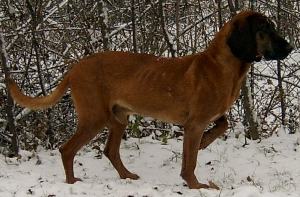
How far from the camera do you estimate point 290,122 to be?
9.40 meters

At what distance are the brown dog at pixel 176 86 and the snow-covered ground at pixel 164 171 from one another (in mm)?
404

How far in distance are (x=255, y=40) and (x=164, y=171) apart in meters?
2.11

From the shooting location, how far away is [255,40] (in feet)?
20.5

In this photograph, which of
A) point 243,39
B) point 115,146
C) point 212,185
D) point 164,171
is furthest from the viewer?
point 164,171

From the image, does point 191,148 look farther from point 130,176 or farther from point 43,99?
point 43,99

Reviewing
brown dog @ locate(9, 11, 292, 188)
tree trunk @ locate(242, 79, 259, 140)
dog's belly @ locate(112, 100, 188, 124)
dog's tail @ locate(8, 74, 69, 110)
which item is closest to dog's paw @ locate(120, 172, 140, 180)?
brown dog @ locate(9, 11, 292, 188)

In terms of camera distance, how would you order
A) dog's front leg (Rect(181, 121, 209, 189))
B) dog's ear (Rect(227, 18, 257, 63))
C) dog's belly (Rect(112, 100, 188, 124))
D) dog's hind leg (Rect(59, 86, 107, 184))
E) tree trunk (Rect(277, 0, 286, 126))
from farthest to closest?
1. tree trunk (Rect(277, 0, 286, 126))
2. dog's hind leg (Rect(59, 86, 107, 184))
3. dog's belly (Rect(112, 100, 188, 124))
4. dog's front leg (Rect(181, 121, 209, 189))
5. dog's ear (Rect(227, 18, 257, 63))

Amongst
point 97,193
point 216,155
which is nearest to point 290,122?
point 216,155

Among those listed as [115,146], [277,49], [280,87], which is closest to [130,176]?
[115,146]

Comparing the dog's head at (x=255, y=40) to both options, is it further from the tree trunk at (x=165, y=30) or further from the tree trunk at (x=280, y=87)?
the tree trunk at (x=280, y=87)

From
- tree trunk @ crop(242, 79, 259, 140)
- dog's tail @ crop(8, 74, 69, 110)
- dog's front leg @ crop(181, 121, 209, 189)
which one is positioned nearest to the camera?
dog's front leg @ crop(181, 121, 209, 189)

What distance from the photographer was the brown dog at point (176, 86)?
20.5ft

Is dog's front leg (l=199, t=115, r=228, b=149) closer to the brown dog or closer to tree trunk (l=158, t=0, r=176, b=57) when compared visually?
the brown dog

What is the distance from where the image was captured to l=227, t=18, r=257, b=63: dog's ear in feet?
20.4
